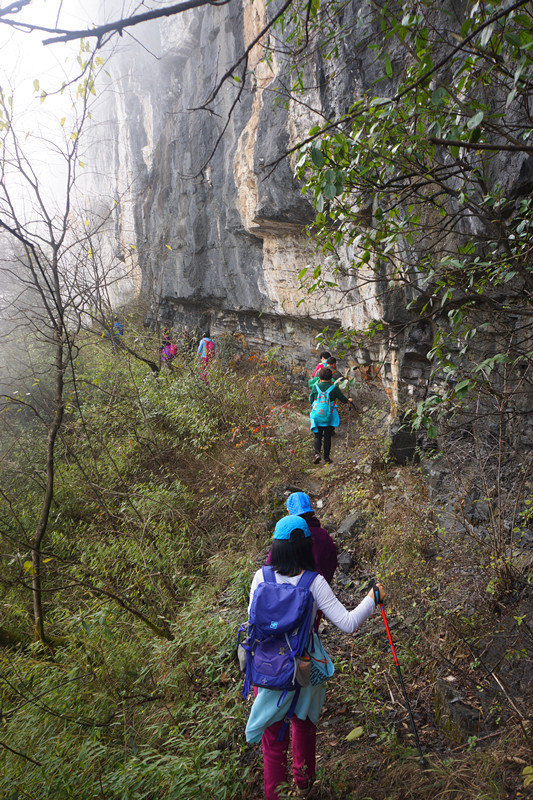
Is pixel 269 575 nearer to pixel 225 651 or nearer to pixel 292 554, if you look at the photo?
pixel 292 554

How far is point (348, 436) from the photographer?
7434mm

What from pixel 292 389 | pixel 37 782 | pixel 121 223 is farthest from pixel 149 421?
pixel 121 223

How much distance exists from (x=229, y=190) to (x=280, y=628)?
979 centimetres

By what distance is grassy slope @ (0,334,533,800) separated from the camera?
8.38 feet

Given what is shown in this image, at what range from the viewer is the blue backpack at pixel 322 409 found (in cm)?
649

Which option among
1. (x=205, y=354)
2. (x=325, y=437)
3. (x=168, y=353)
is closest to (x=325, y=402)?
(x=325, y=437)

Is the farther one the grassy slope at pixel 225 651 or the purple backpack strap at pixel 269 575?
the grassy slope at pixel 225 651

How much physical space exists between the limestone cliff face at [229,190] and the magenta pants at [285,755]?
357 cm

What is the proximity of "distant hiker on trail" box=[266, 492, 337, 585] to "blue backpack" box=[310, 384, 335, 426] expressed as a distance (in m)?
3.58

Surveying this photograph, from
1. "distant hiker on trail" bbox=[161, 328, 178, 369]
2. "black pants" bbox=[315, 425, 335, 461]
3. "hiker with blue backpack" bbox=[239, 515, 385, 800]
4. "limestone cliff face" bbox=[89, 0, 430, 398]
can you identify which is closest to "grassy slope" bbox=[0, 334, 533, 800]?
→ "black pants" bbox=[315, 425, 335, 461]

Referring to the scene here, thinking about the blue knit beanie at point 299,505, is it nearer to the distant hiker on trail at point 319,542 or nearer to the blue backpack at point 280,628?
the distant hiker on trail at point 319,542

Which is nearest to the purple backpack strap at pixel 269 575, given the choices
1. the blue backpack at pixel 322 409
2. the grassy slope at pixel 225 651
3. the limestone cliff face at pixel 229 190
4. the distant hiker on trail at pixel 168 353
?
the grassy slope at pixel 225 651

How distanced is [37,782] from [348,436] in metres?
5.81

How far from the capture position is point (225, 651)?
376 cm
